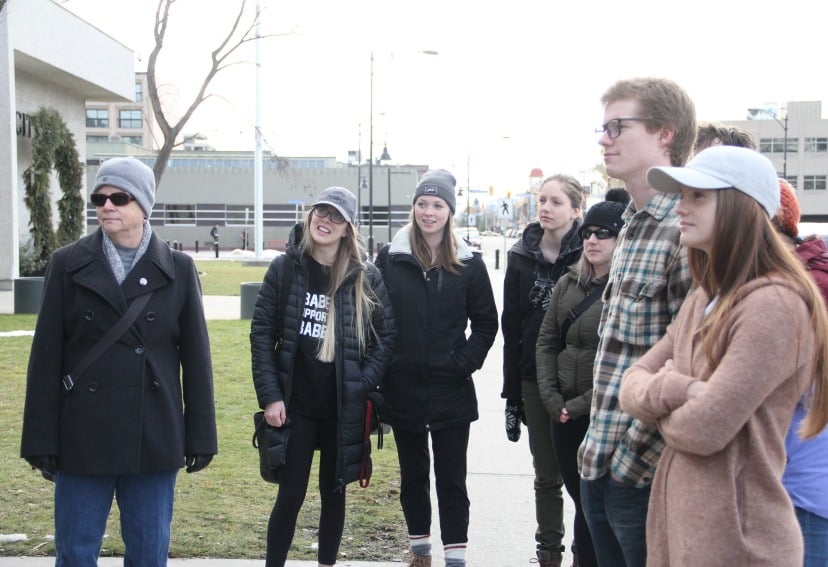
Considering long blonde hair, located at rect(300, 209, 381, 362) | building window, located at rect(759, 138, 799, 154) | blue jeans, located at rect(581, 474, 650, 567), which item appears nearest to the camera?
blue jeans, located at rect(581, 474, 650, 567)

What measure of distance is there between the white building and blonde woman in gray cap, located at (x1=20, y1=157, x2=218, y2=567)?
1771 cm

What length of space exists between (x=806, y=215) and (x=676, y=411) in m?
97.5

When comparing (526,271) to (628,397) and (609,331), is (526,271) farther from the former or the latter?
(628,397)

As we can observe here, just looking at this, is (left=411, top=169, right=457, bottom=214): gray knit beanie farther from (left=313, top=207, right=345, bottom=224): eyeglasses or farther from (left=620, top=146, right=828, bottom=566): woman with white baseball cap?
(left=620, top=146, right=828, bottom=566): woman with white baseball cap

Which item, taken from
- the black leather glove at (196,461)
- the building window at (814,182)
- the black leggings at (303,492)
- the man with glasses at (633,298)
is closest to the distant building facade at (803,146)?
the building window at (814,182)

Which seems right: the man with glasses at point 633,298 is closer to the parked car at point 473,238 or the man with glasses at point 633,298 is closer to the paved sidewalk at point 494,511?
the paved sidewalk at point 494,511

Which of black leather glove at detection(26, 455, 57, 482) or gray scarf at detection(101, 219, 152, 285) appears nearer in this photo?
black leather glove at detection(26, 455, 57, 482)

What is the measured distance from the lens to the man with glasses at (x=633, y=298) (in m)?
2.89

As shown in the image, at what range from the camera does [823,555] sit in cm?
260

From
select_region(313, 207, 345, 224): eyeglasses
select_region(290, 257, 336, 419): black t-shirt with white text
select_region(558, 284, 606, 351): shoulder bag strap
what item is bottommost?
select_region(290, 257, 336, 419): black t-shirt with white text

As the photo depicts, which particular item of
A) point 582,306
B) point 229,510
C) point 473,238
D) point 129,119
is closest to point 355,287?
point 582,306

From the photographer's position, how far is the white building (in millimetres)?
22297

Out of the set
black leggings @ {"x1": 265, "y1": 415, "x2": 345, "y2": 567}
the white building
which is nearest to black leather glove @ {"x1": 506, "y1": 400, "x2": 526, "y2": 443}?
black leggings @ {"x1": 265, "y1": 415, "x2": 345, "y2": 567}

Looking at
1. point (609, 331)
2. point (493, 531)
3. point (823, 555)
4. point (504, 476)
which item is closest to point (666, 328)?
point (609, 331)
